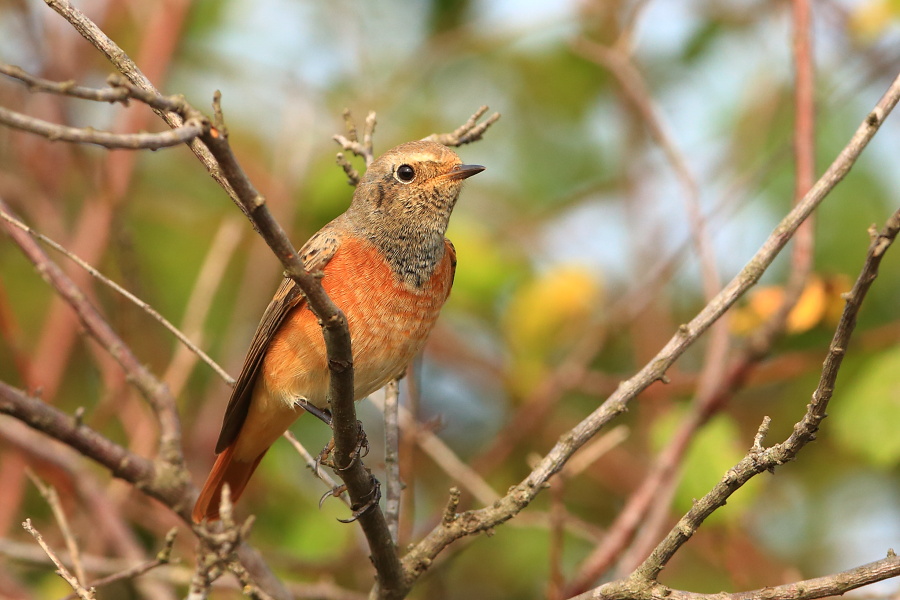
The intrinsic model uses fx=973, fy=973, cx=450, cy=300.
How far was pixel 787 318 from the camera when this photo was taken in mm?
4531

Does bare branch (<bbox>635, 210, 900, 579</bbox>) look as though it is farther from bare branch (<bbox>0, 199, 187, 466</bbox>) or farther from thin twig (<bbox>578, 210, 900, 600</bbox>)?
bare branch (<bbox>0, 199, 187, 466</bbox>)

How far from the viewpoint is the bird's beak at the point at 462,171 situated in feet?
14.6

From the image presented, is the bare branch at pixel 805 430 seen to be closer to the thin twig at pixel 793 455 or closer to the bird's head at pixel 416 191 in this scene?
the thin twig at pixel 793 455

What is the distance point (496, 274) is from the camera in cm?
579

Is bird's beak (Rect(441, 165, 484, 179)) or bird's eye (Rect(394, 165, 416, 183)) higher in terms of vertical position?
bird's eye (Rect(394, 165, 416, 183))

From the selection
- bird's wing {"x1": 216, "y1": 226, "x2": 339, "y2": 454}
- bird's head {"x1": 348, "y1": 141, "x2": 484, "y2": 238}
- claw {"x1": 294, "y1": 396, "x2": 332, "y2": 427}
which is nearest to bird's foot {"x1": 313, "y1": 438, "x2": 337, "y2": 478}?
claw {"x1": 294, "y1": 396, "x2": 332, "y2": 427}

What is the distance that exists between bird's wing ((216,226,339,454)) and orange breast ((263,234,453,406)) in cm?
5

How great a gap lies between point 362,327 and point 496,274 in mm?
1761

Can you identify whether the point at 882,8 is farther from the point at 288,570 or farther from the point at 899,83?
the point at 288,570

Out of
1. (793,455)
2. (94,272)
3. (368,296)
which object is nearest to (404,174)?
(368,296)

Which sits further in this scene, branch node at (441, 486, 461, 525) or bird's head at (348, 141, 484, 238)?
bird's head at (348, 141, 484, 238)

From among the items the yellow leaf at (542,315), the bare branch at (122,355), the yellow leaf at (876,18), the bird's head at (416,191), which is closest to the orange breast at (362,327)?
the bird's head at (416,191)

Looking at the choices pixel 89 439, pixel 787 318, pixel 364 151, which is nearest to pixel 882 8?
pixel 787 318

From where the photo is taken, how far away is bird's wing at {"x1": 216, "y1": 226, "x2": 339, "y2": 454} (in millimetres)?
4375
